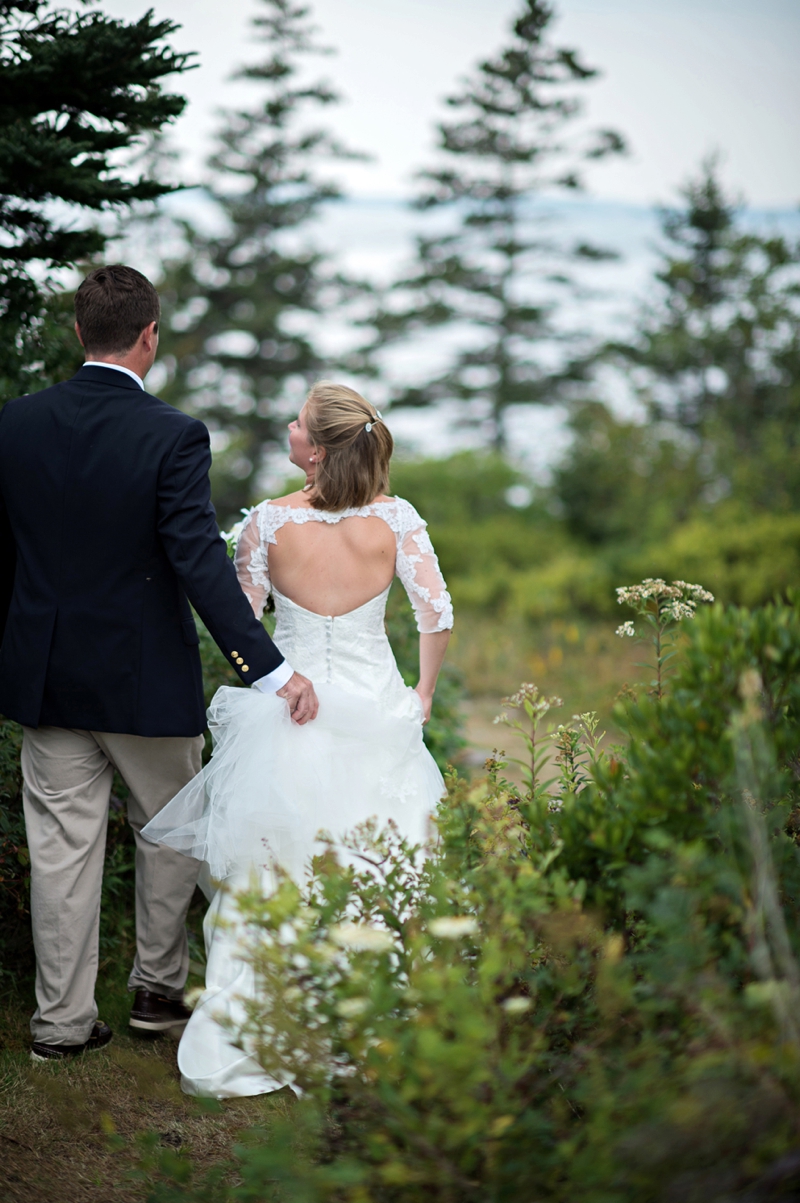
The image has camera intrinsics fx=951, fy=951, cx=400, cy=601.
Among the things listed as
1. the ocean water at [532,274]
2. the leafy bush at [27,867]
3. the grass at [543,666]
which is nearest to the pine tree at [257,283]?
the ocean water at [532,274]

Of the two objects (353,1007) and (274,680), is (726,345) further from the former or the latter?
(353,1007)

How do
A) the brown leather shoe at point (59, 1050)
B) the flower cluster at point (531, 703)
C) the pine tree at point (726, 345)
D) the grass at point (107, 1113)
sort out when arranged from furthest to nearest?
the pine tree at point (726, 345)
the brown leather shoe at point (59, 1050)
the flower cluster at point (531, 703)
the grass at point (107, 1113)

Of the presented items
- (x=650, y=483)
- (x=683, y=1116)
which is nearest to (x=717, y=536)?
(x=650, y=483)

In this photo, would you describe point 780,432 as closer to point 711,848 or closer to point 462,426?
point 462,426

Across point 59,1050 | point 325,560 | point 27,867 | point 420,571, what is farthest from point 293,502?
point 59,1050

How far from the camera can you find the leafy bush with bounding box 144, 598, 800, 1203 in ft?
5.05

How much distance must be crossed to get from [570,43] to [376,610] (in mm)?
21156

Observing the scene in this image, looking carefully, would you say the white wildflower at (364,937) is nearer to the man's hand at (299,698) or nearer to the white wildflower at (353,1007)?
the white wildflower at (353,1007)

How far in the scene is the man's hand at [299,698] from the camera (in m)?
3.08

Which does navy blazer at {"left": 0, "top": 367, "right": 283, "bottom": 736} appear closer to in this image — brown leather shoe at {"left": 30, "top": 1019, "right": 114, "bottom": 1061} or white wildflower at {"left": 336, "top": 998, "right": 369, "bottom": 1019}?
brown leather shoe at {"left": 30, "top": 1019, "right": 114, "bottom": 1061}

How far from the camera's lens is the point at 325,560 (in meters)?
3.27

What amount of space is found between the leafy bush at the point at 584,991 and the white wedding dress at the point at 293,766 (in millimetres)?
701

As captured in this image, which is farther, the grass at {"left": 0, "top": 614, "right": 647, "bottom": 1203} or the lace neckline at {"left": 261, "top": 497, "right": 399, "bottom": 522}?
the lace neckline at {"left": 261, "top": 497, "right": 399, "bottom": 522}

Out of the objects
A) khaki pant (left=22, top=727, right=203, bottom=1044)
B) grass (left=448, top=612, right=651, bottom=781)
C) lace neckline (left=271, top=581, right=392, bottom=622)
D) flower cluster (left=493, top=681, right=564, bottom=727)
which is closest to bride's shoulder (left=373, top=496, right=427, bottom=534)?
lace neckline (left=271, top=581, right=392, bottom=622)
